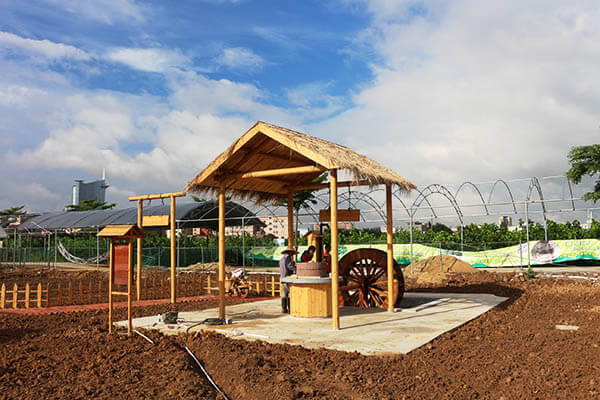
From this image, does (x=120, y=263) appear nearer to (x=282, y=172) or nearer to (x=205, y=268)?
(x=282, y=172)

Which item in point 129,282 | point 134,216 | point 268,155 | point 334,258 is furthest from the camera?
point 134,216

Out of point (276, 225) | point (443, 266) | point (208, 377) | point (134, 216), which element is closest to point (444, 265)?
point (443, 266)

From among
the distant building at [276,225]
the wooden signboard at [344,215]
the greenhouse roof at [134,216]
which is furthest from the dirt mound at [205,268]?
the wooden signboard at [344,215]

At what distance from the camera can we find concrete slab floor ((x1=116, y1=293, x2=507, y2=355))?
7012mm

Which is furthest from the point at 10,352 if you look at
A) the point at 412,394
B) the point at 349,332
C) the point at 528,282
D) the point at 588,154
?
the point at 588,154

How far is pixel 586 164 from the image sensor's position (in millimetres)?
23422

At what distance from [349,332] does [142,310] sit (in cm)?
563

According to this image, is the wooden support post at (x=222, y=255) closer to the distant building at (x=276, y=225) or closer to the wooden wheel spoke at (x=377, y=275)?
the wooden wheel spoke at (x=377, y=275)

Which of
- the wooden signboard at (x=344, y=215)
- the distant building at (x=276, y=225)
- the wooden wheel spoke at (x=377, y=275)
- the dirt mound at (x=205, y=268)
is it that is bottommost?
the dirt mound at (x=205, y=268)

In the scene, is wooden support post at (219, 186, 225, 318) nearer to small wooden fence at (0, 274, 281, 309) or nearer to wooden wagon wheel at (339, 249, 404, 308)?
wooden wagon wheel at (339, 249, 404, 308)

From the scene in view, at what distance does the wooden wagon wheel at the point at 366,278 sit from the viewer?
11016 mm

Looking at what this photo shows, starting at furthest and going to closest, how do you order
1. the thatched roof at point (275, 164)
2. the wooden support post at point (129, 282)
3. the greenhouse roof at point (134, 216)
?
the greenhouse roof at point (134, 216) → the thatched roof at point (275, 164) → the wooden support post at point (129, 282)

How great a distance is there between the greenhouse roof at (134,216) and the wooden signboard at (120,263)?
24.1m

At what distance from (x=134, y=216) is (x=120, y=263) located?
91.6 ft
